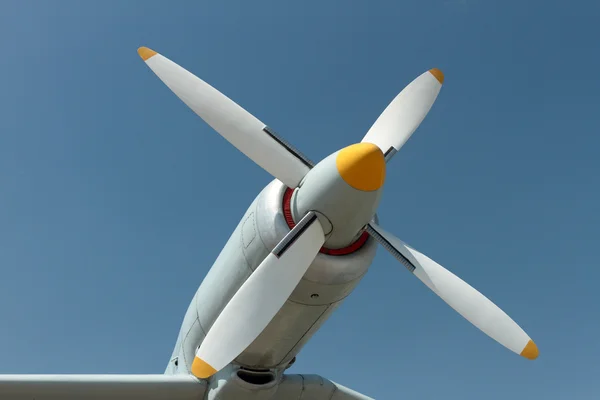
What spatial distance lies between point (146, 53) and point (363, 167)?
195 inches

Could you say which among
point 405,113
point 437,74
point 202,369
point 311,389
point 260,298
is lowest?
point 202,369

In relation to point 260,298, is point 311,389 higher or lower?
lower

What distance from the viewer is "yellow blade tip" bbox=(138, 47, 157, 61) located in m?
11.7

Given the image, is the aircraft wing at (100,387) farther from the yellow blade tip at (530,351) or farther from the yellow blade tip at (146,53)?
the yellow blade tip at (530,351)

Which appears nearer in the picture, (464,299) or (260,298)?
(260,298)

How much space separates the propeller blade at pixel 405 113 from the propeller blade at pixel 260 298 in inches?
99.9

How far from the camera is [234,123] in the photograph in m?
11.2

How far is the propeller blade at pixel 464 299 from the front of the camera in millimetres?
10594

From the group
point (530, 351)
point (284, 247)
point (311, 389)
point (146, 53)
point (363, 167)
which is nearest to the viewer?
point (363, 167)

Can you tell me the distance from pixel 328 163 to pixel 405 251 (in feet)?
7.52

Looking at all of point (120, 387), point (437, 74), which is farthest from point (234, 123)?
point (120, 387)

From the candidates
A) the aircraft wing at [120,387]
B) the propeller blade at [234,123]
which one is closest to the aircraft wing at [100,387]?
the aircraft wing at [120,387]

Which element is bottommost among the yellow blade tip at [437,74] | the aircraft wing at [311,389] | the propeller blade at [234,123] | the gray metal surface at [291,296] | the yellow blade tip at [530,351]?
the aircraft wing at [311,389]

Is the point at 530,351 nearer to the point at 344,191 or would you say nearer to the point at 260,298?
the point at 344,191
